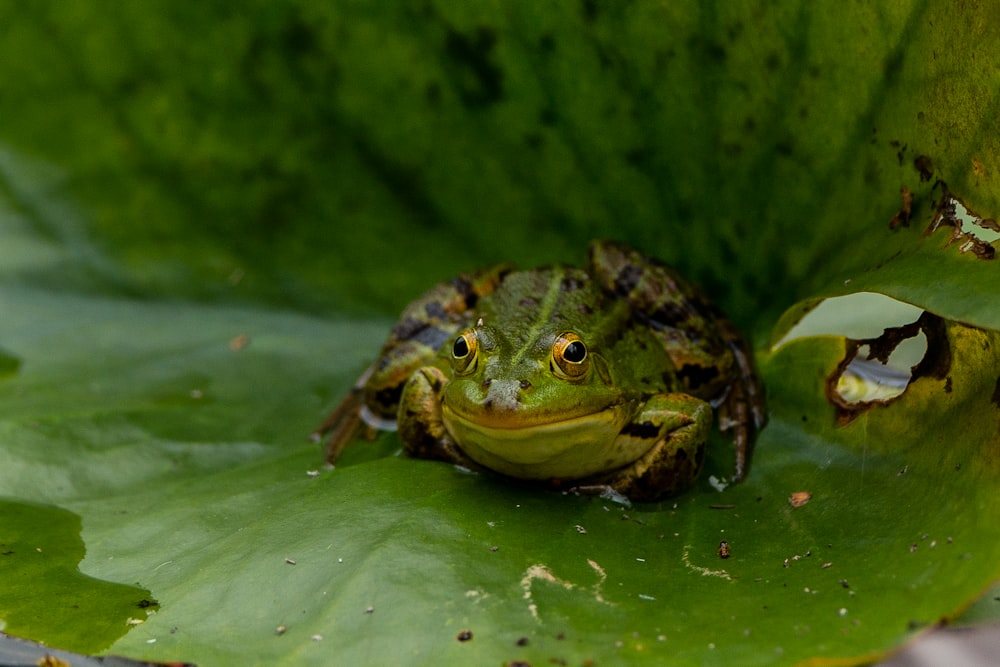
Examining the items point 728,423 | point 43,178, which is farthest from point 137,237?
point 728,423

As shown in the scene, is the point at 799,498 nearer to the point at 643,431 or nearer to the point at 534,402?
the point at 643,431

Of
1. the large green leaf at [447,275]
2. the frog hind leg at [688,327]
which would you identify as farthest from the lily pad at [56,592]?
the frog hind leg at [688,327]

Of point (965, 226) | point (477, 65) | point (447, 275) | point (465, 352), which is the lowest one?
point (465, 352)

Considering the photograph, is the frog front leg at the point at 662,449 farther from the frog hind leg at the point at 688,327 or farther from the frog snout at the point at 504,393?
the frog snout at the point at 504,393

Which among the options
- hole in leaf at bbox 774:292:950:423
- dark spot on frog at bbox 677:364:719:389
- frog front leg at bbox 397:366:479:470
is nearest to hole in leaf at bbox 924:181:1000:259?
hole in leaf at bbox 774:292:950:423

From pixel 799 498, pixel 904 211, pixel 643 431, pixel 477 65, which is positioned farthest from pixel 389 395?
pixel 904 211

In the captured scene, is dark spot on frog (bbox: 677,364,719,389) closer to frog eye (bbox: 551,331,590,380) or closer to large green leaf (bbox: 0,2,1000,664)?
large green leaf (bbox: 0,2,1000,664)

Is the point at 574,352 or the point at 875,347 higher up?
the point at 875,347
